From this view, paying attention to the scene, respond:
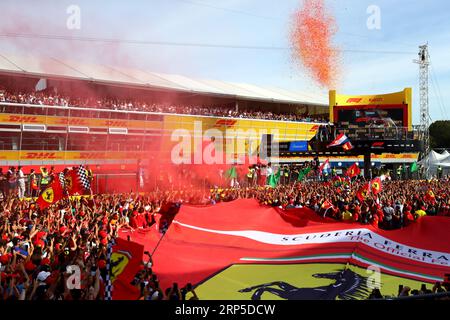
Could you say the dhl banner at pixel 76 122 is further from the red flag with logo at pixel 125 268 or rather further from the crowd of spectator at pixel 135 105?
the red flag with logo at pixel 125 268

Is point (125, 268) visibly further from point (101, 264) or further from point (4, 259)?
point (4, 259)

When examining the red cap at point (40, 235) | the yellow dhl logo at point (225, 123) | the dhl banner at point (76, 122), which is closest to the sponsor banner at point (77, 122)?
the dhl banner at point (76, 122)

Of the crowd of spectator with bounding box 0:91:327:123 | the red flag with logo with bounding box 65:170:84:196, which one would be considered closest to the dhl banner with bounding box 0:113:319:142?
the crowd of spectator with bounding box 0:91:327:123

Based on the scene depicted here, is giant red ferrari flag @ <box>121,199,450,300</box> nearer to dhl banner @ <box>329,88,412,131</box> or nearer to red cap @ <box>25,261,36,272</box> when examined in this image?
red cap @ <box>25,261,36,272</box>

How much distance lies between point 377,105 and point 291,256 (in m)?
43.2

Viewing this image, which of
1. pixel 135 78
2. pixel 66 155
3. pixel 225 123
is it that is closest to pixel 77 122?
pixel 66 155

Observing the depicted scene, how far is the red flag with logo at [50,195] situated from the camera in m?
11.9

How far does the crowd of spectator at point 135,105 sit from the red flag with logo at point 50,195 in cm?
1738

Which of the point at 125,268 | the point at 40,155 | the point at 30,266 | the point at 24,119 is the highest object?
the point at 24,119

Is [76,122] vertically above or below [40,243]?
above

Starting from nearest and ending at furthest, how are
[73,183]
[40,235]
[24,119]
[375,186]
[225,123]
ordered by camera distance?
[40,235]
[73,183]
[375,186]
[24,119]
[225,123]

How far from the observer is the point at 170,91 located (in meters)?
38.5

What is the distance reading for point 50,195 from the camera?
11977mm
